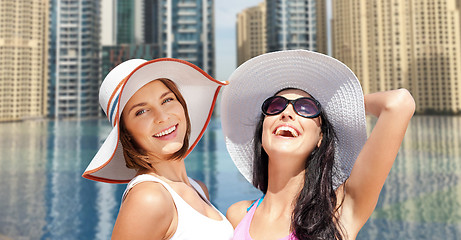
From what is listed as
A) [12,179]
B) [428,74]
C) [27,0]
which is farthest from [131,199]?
[27,0]

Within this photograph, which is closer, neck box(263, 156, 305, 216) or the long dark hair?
the long dark hair

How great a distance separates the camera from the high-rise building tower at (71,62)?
7506 cm

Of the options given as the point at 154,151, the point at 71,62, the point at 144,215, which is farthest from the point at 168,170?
the point at 71,62

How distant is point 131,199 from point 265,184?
1004 millimetres

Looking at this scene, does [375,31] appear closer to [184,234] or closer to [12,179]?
[12,179]

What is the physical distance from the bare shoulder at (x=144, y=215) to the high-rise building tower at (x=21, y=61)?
8521cm

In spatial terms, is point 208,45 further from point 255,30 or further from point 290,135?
point 290,135

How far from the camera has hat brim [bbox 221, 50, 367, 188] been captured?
6.27 ft

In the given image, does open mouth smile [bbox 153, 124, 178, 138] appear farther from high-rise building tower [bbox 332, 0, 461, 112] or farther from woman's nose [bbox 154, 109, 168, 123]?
high-rise building tower [bbox 332, 0, 461, 112]

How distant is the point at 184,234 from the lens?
1486mm

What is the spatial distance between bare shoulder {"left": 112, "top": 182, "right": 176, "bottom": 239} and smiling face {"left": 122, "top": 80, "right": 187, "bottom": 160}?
10.0 inches

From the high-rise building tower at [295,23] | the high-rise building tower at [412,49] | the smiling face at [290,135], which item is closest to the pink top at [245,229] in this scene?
the smiling face at [290,135]

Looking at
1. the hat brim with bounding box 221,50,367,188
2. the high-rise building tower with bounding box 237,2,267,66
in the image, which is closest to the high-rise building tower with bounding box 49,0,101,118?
the high-rise building tower with bounding box 237,2,267,66

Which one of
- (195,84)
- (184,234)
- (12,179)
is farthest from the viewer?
(12,179)
